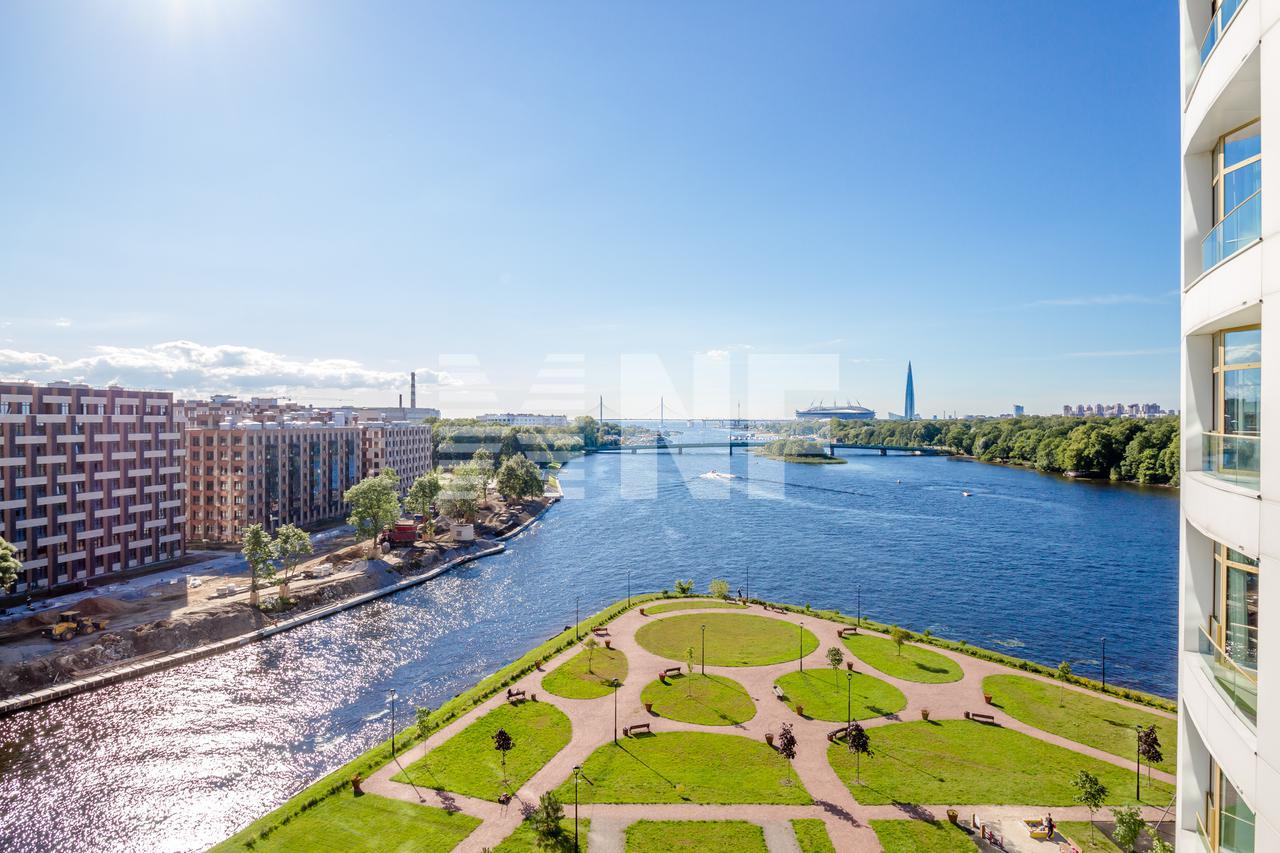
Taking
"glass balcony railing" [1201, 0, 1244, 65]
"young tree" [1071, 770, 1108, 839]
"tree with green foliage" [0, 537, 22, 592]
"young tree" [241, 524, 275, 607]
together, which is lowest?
"young tree" [1071, 770, 1108, 839]

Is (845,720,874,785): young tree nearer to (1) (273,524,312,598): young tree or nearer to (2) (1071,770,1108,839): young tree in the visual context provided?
Answer: (2) (1071,770,1108,839): young tree

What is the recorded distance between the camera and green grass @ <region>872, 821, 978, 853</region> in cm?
1551

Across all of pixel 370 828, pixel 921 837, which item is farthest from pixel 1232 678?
pixel 370 828

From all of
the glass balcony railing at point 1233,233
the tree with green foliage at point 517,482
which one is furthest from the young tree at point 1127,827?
the tree with green foliage at point 517,482

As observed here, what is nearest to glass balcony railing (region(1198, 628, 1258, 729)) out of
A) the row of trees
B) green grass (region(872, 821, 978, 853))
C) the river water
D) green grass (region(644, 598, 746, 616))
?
green grass (region(872, 821, 978, 853))

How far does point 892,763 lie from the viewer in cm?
1934

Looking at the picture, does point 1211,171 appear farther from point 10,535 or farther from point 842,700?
point 10,535

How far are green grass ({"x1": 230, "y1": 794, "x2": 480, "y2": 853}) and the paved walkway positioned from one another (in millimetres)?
446

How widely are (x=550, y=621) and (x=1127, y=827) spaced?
85.7 feet

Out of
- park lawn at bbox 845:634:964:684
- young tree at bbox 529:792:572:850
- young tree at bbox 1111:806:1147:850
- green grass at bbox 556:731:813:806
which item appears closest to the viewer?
young tree at bbox 529:792:572:850

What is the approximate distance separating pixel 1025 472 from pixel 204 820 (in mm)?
106836

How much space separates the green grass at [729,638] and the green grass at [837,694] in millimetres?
2127

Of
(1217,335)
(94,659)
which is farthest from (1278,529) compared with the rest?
(94,659)

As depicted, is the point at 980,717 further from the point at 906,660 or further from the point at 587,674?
the point at 587,674
